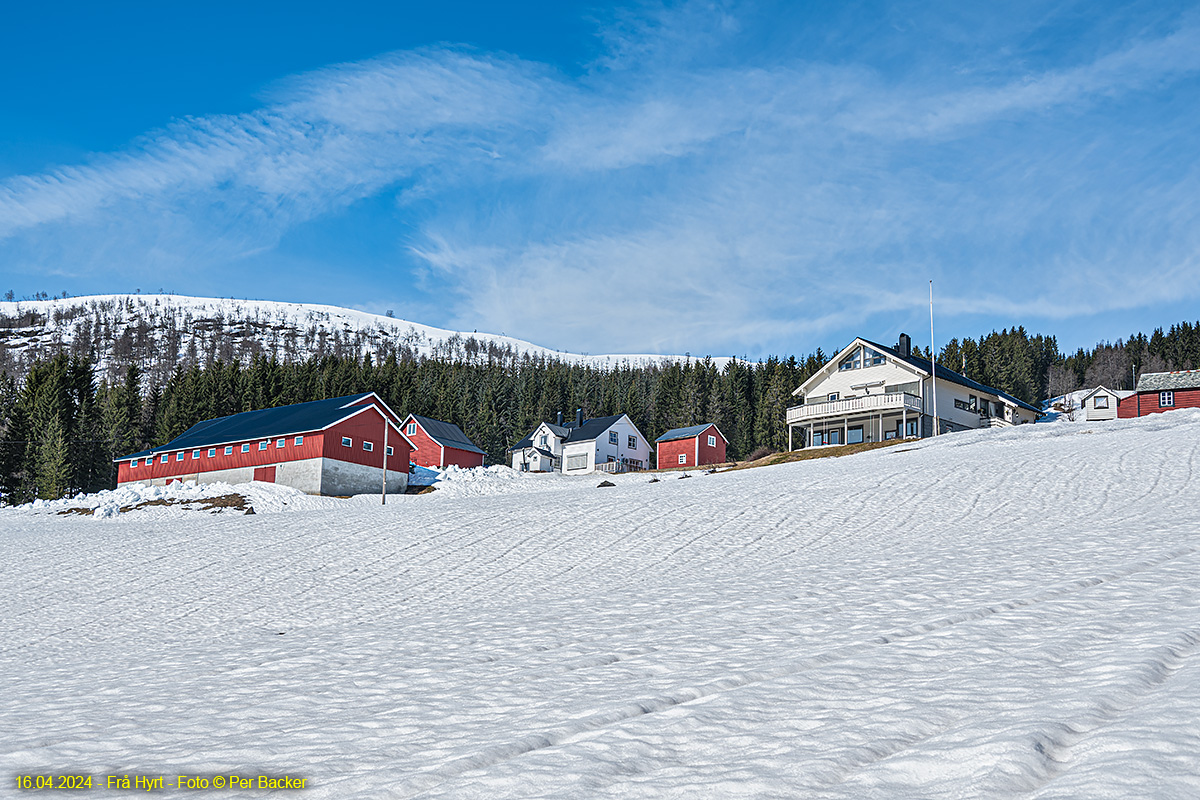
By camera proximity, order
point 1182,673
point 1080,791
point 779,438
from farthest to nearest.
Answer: point 779,438 → point 1182,673 → point 1080,791

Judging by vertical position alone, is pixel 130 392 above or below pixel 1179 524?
above

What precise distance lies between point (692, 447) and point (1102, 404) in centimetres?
4202

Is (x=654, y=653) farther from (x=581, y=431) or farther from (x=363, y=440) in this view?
(x=581, y=431)

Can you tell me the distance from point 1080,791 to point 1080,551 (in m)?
14.2

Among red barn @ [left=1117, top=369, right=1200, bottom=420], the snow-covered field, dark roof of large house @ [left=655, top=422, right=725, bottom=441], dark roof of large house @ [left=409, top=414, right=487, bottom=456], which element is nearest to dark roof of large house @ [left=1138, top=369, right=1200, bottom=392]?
red barn @ [left=1117, top=369, right=1200, bottom=420]

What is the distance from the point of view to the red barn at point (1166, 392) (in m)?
62.4

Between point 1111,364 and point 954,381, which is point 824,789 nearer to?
point 954,381

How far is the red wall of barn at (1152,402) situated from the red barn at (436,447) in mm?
55454

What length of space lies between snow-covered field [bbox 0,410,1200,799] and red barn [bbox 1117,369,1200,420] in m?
43.2

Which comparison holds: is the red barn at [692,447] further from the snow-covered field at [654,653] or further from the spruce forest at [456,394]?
the snow-covered field at [654,653]

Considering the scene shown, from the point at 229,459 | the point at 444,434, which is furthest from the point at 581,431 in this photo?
the point at 229,459

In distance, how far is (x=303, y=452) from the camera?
170ft

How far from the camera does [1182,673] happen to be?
25.5ft

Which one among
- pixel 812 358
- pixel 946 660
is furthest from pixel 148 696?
pixel 812 358
